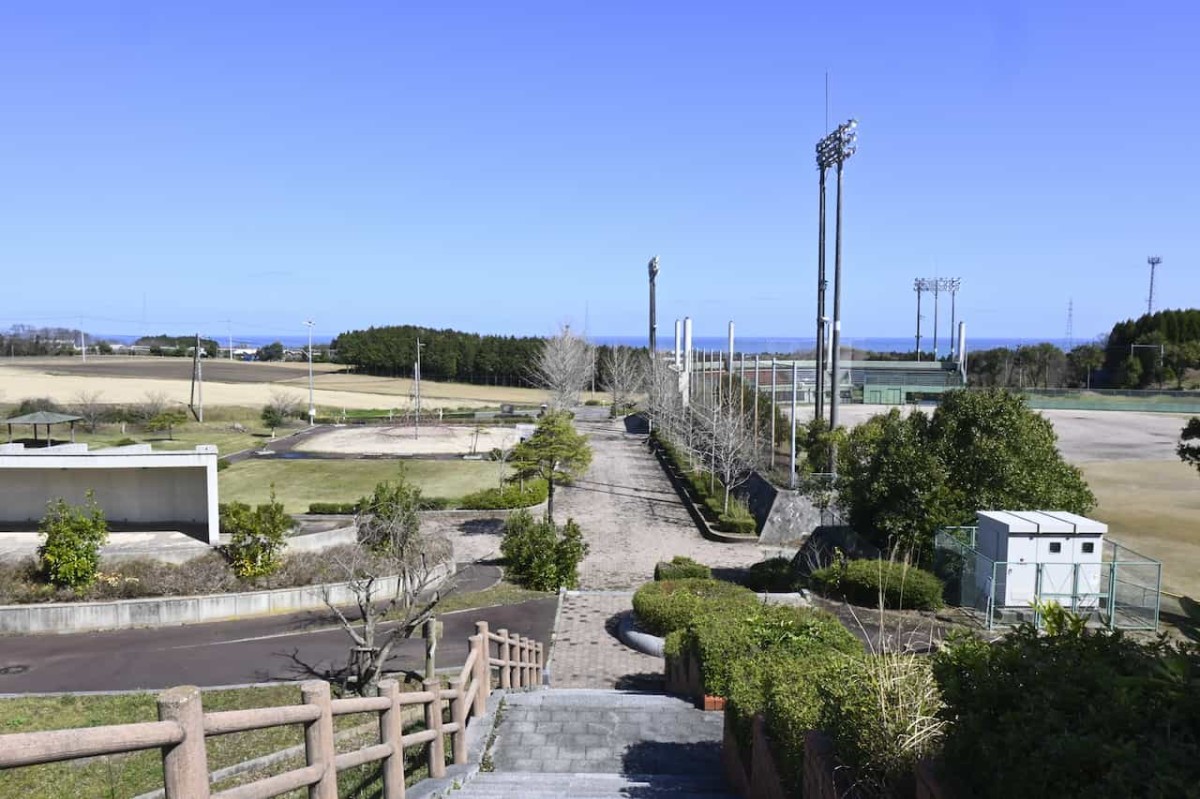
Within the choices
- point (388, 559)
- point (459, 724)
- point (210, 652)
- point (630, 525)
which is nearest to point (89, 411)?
point (630, 525)

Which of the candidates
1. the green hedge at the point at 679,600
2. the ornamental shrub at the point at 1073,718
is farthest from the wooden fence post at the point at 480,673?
the ornamental shrub at the point at 1073,718

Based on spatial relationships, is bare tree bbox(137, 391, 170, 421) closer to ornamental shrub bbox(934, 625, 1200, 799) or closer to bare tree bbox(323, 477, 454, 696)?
bare tree bbox(323, 477, 454, 696)

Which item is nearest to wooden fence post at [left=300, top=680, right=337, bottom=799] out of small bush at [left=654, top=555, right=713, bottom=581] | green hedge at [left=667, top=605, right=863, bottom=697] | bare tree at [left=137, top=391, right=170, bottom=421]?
green hedge at [left=667, top=605, right=863, bottom=697]

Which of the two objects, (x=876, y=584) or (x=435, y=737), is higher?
(x=435, y=737)

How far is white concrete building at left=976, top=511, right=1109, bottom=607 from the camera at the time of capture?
1433 centimetres

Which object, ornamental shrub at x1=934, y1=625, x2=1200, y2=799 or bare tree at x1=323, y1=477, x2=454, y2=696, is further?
bare tree at x1=323, y1=477, x2=454, y2=696

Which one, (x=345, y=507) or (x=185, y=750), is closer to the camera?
(x=185, y=750)

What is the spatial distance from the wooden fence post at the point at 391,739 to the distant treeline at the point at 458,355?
80.6 meters

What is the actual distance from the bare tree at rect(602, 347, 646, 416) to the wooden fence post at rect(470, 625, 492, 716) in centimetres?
5470

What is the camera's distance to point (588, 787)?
6.85 metres

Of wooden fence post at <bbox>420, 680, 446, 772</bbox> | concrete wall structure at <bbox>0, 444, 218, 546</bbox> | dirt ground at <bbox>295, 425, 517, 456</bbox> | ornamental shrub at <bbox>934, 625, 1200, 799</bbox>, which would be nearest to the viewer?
ornamental shrub at <bbox>934, 625, 1200, 799</bbox>

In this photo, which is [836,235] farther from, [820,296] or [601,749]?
[601,749]

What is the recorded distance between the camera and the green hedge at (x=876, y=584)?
610 inches

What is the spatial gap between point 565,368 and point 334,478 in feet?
96.1
